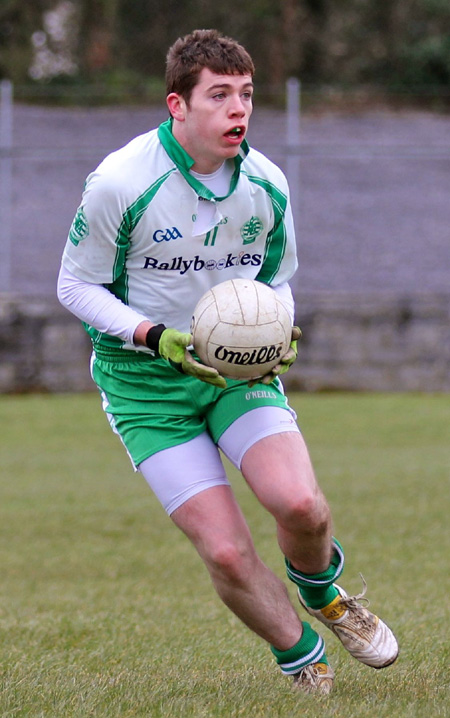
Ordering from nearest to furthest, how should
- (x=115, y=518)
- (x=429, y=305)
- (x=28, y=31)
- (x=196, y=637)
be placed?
(x=196, y=637)
(x=115, y=518)
(x=429, y=305)
(x=28, y=31)

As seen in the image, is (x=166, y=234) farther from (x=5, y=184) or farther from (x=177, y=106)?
(x=5, y=184)


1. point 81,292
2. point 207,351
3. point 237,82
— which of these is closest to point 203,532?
point 207,351

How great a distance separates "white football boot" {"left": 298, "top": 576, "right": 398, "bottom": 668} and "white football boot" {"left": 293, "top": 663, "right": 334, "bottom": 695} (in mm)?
177

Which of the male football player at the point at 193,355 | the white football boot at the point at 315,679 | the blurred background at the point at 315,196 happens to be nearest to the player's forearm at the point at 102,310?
the male football player at the point at 193,355

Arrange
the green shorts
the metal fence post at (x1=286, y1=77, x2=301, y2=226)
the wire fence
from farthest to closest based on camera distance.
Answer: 1. the wire fence
2. the metal fence post at (x1=286, y1=77, x2=301, y2=226)
3. the green shorts

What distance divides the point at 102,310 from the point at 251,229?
0.70 metres

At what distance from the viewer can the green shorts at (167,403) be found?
15.0 ft

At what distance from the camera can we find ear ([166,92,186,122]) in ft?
14.7

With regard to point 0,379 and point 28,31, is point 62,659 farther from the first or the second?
point 28,31

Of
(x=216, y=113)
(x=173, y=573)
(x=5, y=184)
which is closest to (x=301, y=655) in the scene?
(x=216, y=113)

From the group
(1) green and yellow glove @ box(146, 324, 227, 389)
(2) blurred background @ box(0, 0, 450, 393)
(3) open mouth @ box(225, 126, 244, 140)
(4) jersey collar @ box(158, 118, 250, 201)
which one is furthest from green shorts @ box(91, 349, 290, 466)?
(2) blurred background @ box(0, 0, 450, 393)

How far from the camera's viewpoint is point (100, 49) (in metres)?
32.6

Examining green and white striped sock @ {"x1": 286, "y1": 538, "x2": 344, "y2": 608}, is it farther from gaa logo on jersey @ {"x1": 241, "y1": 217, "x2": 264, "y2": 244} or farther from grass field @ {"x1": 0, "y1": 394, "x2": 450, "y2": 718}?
gaa logo on jersey @ {"x1": 241, "y1": 217, "x2": 264, "y2": 244}

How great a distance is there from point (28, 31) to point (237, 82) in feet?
93.1
